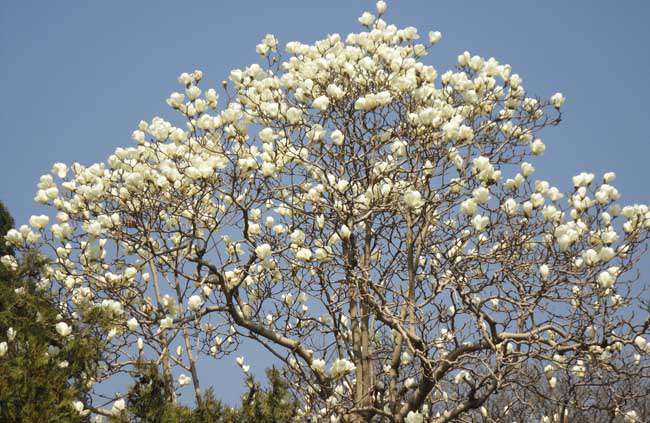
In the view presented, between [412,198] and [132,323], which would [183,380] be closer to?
[132,323]

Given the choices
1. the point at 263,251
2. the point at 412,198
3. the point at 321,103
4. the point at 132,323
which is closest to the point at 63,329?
the point at 132,323

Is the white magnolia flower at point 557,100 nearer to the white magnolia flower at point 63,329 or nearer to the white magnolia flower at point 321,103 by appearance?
the white magnolia flower at point 321,103

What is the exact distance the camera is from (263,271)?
7.86m

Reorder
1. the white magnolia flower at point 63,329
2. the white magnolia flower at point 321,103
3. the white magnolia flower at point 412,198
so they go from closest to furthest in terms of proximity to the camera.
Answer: the white magnolia flower at point 412,198
the white magnolia flower at point 63,329
the white magnolia flower at point 321,103

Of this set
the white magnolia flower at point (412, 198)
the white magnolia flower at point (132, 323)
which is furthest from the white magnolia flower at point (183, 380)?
the white magnolia flower at point (412, 198)

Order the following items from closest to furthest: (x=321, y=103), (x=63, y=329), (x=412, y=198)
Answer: (x=412, y=198) < (x=63, y=329) < (x=321, y=103)

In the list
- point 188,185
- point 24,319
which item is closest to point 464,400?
point 188,185

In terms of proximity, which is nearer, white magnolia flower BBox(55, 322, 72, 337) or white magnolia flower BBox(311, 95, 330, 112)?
white magnolia flower BBox(55, 322, 72, 337)

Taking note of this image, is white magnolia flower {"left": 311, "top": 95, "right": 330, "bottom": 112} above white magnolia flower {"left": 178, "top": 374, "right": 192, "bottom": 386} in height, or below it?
above

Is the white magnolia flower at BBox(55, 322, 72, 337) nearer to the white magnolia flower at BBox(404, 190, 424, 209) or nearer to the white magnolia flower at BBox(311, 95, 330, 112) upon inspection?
the white magnolia flower at BBox(311, 95, 330, 112)

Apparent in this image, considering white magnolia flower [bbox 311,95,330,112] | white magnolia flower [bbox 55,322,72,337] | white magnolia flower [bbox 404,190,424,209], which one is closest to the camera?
white magnolia flower [bbox 404,190,424,209]

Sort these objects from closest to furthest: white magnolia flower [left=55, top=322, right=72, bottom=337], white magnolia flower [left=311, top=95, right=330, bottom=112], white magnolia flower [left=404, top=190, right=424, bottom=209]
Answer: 1. white magnolia flower [left=404, top=190, right=424, bottom=209]
2. white magnolia flower [left=55, top=322, right=72, bottom=337]
3. white magnolia flower [left=311, top=95, right=330, bottom=112]

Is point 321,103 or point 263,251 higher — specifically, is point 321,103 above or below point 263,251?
above

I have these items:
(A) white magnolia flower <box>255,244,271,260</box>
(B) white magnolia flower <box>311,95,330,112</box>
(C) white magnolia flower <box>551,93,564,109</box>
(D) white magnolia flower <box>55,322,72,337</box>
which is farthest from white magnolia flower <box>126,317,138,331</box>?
(C) white magnolia flower <box>551,93,564,109</box>
